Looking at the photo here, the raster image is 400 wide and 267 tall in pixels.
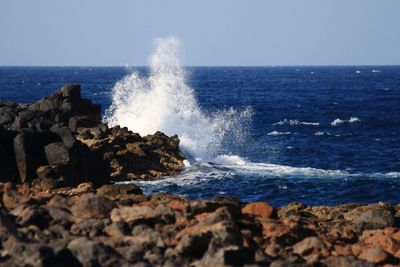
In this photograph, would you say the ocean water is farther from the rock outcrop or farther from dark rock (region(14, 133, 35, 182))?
dark rock (region(14, 133, 35, 182))

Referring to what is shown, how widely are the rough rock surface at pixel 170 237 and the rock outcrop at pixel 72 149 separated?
12.5m

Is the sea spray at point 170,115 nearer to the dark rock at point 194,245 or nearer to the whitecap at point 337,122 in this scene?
the whitecap at point 337,122

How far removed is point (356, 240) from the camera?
510 inches

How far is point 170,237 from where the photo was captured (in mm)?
10906

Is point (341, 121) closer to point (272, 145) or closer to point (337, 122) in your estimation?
point (337, 122)

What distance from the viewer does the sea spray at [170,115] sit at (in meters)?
45.2

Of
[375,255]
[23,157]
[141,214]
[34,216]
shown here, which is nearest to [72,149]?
[23,157]

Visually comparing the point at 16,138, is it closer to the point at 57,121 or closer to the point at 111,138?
the point at 111,138

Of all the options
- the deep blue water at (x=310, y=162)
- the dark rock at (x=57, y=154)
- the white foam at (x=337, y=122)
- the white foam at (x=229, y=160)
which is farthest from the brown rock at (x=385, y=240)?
the white foam at (x=337, y=122)

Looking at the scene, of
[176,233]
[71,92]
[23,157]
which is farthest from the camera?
[71,92]

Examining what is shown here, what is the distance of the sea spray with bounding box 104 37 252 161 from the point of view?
45219 mm

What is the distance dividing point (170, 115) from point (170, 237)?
38191 mm

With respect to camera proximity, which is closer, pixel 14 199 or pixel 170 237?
pixel 170 237

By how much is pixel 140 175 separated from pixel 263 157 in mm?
12329
